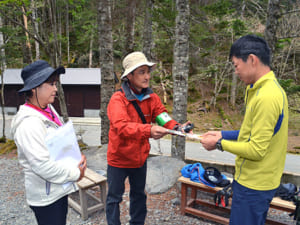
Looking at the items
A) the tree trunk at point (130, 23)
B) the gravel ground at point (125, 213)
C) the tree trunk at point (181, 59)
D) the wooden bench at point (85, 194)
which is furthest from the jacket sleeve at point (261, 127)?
the tree trunk at point (130, 23)

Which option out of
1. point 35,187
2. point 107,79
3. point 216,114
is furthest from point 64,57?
point 35,187

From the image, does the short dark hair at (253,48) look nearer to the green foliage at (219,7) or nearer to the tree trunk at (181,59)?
the tree trunk at (181,59)

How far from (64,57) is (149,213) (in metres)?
24.7

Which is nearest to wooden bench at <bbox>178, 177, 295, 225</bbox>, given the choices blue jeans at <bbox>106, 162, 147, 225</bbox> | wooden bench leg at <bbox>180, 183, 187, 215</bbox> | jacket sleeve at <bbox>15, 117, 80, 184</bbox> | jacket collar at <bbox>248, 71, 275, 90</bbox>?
wooden bench leg at <bbox>180, 183, 187, 215</bbox>

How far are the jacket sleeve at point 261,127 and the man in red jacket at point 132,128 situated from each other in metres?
0.88

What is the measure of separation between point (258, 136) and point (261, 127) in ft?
0.26

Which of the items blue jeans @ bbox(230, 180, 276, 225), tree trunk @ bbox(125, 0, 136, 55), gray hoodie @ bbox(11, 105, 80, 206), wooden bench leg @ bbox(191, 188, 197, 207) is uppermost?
tree trunk @ bbox(125, 0, 136, 55)

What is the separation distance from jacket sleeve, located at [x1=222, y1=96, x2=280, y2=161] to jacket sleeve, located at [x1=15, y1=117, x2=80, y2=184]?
5.50 ft

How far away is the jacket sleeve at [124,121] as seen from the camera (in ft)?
7.91

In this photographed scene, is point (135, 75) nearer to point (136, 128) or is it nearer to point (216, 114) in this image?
point (136, 128)

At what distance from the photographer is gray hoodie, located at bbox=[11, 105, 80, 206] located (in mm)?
1828

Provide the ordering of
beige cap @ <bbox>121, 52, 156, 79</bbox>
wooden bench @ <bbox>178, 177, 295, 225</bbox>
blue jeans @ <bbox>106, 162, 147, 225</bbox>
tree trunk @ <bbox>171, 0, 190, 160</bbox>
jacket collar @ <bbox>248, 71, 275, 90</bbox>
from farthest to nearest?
tree trunk @ <bbox>171, 0, 190, 160</bbox> < wooden bench @ <bbox>178, 177, 295, 225</bbox> < blue jeans @ <bbox>106, 162, 147, 225</bbox> < beige cap @ <bbox>121, 52, 156, 79</bbox> < jacket collar @ <bbox>248, 71, 275, 90</bbox>

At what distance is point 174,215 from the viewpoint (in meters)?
3.86

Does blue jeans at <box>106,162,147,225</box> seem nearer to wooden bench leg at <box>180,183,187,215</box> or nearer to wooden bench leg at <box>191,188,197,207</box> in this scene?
wooden bench leg at <box>180,183,187,215</box>
